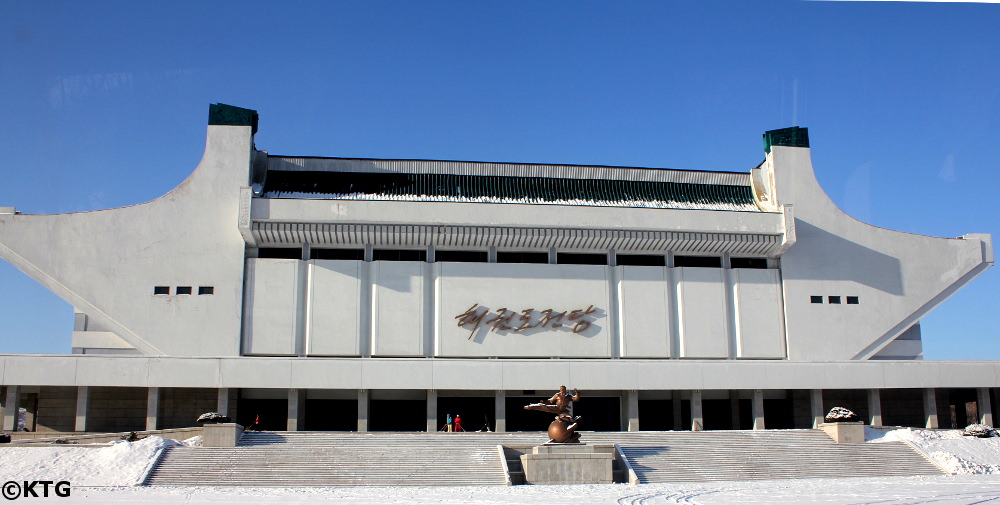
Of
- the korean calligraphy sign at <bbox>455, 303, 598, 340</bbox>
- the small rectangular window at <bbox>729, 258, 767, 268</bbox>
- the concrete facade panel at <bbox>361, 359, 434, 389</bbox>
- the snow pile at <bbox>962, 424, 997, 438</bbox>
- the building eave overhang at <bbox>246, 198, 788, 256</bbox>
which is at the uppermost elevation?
the building eave overhang at <bbox>246, 198, 788, 256</bbox>

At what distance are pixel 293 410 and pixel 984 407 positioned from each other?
33.2 m

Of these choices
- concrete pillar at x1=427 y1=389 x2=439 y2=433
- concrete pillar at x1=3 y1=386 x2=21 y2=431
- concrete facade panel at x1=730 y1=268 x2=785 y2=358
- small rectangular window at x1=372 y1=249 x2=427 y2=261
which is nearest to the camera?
concrete pillar at x1=3 y1=386 x2=21 y2=431

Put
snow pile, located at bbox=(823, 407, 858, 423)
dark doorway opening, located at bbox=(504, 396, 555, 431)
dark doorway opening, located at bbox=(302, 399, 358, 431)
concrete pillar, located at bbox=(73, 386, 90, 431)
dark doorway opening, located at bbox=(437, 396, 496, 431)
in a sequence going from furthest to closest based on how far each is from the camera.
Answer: dark doorway opening, located at bbox=(504, 396, 555, 431), dark doorway opening, located at bbox=(437, 396, 496, 431), dark doorway opening, located at bbox=(302, 399, 358, 431), concrete pillar, located at bbox=(73, 386, 90, 431), snow pile, located at bbox=(823, 407, 858, 423)

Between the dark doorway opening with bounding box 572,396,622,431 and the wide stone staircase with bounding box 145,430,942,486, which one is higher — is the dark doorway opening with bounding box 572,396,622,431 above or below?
above

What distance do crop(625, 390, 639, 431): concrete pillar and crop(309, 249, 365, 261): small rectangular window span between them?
14354mm

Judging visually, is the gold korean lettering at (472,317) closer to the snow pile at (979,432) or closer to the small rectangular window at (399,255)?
the small rectangular window at (399,255)

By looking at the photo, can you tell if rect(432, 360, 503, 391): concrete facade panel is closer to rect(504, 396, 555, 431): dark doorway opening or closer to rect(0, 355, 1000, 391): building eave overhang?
rect(0, 355, 1000, 391): building eave overhang

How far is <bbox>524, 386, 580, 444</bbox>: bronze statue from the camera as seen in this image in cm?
3384

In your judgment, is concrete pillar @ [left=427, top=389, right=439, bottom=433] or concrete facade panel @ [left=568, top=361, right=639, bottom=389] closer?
concrete pillar @ [left=427, top=389, right=439, bottom=433]

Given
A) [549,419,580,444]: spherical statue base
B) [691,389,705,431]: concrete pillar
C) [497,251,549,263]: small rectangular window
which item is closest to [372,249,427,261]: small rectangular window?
[497,251,549,263]: small rectangular window

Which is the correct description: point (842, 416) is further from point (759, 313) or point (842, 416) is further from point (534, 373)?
point (534, 373)

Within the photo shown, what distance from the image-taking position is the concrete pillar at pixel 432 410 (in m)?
42.1

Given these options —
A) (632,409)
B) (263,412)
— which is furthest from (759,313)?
(263,412)

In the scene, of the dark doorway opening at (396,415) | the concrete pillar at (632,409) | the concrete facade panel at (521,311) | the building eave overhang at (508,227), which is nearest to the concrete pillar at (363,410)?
the dark doorway opening at (396,415)
